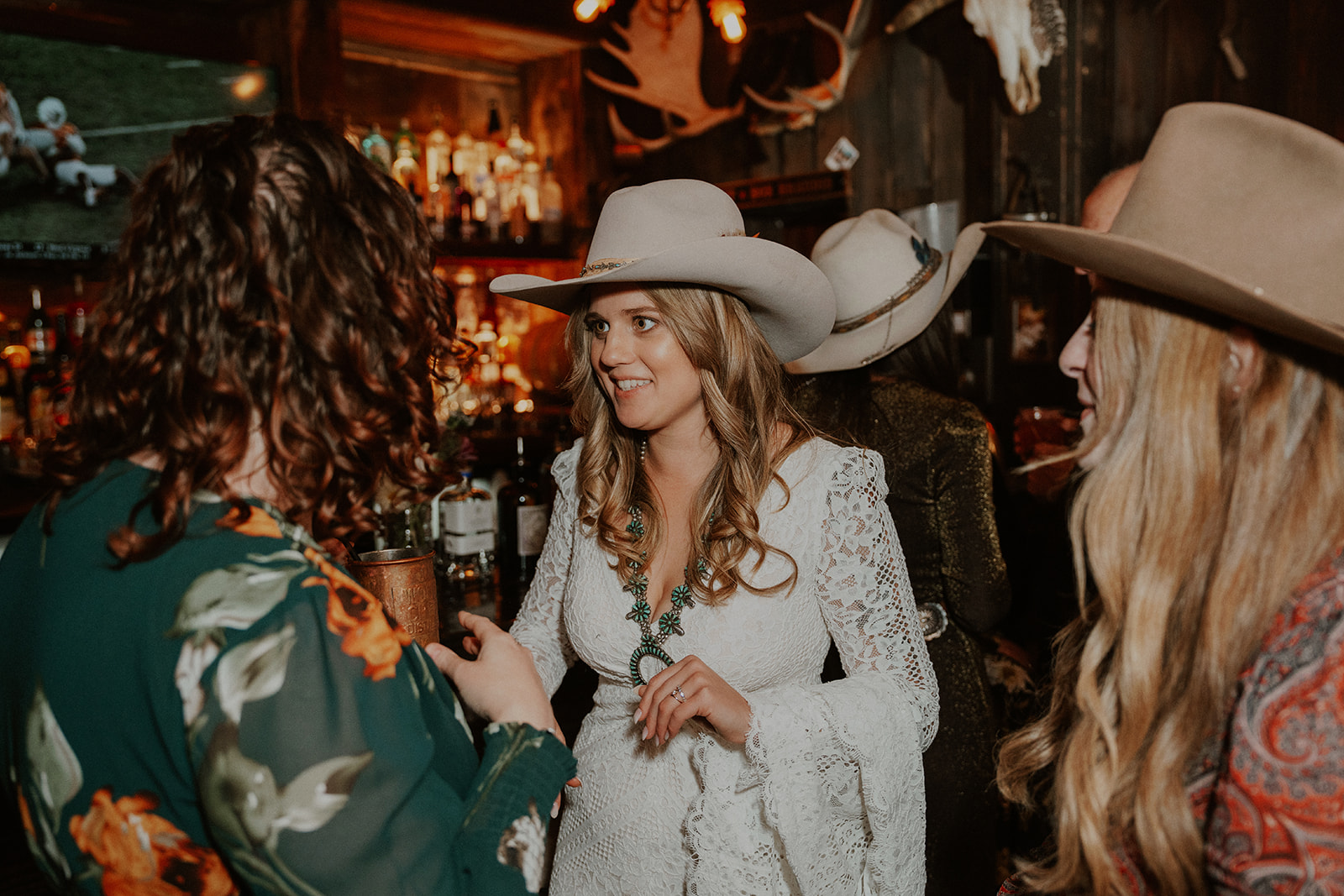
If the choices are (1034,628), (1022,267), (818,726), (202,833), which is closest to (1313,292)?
(818,726)

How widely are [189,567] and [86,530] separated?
128 mm

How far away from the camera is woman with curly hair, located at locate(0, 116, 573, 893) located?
806mm

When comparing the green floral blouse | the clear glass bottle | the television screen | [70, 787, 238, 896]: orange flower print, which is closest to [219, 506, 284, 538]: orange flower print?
the green floral blouse

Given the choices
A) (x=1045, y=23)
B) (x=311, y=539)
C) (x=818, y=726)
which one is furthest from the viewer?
(x=1045, y=23)

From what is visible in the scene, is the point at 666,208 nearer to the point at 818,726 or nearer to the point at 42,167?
the point at 818,726

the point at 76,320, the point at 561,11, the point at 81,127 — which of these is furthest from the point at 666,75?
the point at 76,320

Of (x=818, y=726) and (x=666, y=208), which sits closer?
(x=818, y=726)

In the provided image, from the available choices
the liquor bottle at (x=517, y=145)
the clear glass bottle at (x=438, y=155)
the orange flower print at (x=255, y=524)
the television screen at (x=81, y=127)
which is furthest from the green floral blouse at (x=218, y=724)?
the liquor bottle at (x=517, y=145)

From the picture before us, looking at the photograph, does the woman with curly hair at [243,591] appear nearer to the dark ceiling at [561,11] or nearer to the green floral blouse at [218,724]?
the green floral blouse at [218,724]

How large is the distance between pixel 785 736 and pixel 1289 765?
0.80 metres

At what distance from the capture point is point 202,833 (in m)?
0.85

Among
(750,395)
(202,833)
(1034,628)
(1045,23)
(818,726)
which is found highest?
(1045,23)

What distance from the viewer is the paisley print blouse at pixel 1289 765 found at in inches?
30.9

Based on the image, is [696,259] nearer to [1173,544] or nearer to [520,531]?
[1173,544]
